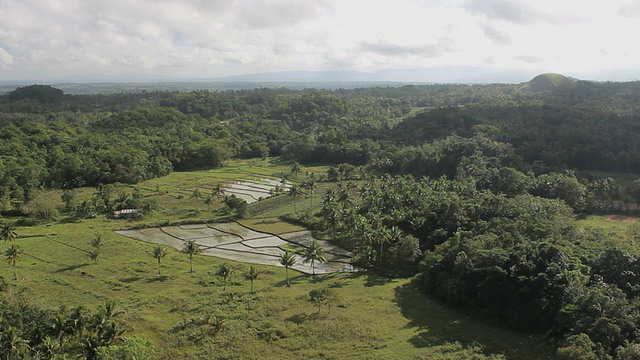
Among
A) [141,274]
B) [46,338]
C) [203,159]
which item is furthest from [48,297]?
[203,159]

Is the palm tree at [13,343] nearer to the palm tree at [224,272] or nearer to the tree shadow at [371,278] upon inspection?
the palm tree at [224,272]

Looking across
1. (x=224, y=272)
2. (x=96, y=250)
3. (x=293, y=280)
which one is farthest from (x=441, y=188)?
(x=96, y=250)

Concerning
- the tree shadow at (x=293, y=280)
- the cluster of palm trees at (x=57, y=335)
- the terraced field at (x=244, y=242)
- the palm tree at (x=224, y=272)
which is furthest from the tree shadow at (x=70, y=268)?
the tree shadow at (x=293, y=280)

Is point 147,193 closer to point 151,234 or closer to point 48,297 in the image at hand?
point 151,234

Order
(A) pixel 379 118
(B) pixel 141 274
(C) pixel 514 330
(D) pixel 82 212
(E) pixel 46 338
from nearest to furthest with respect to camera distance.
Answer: (E) pixel 46 338 < (C) pixel 514 330 < (B) pixel 141 274 < (D) pixel 82 212 < (A) pixel 379 118

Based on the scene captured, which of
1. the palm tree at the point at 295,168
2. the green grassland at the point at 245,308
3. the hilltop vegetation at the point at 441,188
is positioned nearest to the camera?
the green grassland at the point at 245,308

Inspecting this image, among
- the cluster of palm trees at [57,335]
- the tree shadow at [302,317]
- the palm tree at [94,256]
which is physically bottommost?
the tree shadow at [302,317]
